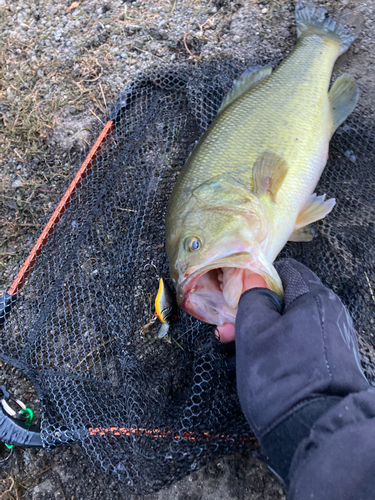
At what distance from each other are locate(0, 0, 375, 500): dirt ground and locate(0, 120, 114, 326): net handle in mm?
185

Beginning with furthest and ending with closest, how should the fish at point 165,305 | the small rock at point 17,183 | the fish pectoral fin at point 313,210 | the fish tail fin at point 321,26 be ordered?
the small rock at point 17,183 < the fish tail fin at point 321,26 < the fish at point 165,305 < the fish pectoral fin at point 313,210

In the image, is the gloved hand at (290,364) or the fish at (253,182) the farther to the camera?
the fish at (253,182)

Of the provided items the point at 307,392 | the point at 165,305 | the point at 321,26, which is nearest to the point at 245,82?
the point at 321,26

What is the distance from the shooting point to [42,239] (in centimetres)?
264

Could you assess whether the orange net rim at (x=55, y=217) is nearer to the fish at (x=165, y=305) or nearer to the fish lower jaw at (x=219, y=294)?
the fish at (x=165, y=305)

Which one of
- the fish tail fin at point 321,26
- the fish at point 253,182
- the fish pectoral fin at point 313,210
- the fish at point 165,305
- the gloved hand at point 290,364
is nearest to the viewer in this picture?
the gloved hand at point 290,364

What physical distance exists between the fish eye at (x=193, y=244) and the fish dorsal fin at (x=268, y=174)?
1.70 feet

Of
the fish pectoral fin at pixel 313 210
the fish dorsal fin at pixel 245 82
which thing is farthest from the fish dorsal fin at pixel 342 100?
the fish pectoral fin at pixel 313 210

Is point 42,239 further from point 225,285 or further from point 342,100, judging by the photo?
point 342,100

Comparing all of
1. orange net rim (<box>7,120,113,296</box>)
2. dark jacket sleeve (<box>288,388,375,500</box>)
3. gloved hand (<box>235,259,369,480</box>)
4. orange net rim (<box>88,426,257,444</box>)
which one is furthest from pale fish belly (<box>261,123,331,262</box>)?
orange net rim (<box>7,120,113,296</box>)

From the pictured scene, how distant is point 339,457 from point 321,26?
3.17m

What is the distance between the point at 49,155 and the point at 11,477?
2783 millimetres

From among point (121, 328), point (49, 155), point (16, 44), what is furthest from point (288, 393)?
point (16, 44)

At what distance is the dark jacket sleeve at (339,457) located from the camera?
42.9 inches
